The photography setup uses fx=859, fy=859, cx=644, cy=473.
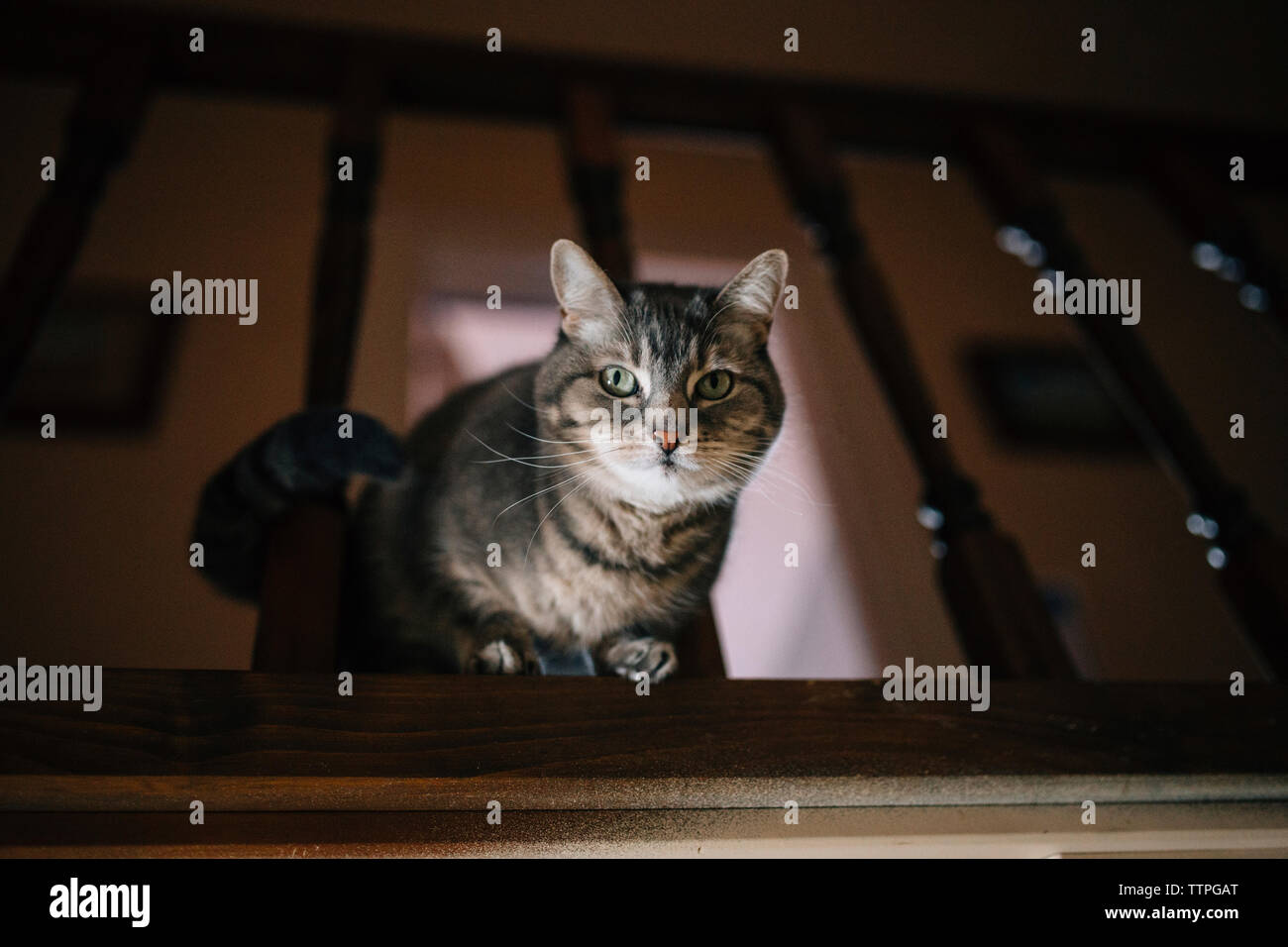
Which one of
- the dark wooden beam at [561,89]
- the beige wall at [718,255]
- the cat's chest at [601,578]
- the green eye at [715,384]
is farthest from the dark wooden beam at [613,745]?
the dark wooden beam at [561,89]

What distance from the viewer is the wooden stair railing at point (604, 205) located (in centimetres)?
81

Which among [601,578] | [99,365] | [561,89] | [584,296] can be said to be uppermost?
[561,89]

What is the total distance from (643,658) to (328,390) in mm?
385

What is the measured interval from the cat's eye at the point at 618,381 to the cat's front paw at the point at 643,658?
242mm

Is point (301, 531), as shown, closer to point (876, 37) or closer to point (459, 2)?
point (459, 2)

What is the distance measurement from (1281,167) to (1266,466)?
1.10 meters

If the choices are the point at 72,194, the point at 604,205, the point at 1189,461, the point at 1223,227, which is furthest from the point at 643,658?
the point at 1223,227

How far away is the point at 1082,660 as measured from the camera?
202 centimetres

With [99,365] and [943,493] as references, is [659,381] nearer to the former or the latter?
[943,493]

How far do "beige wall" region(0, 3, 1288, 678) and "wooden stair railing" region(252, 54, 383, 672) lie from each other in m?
0.48

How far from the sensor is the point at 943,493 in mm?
854

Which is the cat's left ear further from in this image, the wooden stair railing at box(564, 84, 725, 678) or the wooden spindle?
the wooden spindle

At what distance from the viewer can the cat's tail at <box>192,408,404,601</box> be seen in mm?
749

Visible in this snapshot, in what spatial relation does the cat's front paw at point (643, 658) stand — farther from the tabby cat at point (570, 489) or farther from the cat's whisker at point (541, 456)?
the cat's whisker at point (541, 456)
